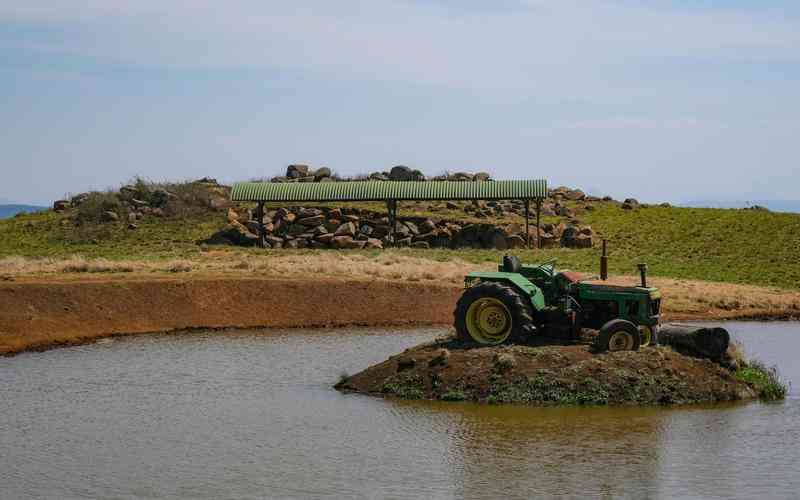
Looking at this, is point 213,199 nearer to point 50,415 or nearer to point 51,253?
point 51,253

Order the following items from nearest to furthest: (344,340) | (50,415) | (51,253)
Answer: (50,415)
(344,340)
(51,253)

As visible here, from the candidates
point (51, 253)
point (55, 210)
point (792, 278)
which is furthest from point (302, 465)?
point (55, 210)

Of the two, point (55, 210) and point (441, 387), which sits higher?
point (55, 210)

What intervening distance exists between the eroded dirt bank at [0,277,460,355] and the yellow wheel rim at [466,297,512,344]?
1166cm

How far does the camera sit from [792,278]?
45500mm

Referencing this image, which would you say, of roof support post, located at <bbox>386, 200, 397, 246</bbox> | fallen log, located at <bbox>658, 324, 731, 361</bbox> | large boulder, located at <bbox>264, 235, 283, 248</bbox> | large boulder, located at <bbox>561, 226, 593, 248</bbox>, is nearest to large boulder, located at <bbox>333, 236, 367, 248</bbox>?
roof support post, located at <bbox>386, 200, 397, 246</bbox>

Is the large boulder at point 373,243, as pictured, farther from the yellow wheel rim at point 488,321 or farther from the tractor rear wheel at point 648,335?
the tractor rear wheel at point 648,335

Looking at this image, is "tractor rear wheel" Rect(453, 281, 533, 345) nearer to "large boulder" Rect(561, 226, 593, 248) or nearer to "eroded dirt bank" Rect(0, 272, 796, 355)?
"eroded dirt bank" Rect(0, 272, 796, 355)

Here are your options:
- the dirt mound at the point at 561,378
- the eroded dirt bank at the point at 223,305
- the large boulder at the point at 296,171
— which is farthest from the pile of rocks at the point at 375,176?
the dirt mound at the point at 561,378

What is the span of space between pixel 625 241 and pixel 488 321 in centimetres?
3525

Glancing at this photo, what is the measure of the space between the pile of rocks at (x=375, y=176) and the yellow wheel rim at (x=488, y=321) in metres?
46.3

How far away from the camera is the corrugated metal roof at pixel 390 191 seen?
2296 inches

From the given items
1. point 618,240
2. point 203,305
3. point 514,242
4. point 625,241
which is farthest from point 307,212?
point 203,305

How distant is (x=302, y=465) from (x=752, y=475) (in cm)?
656
